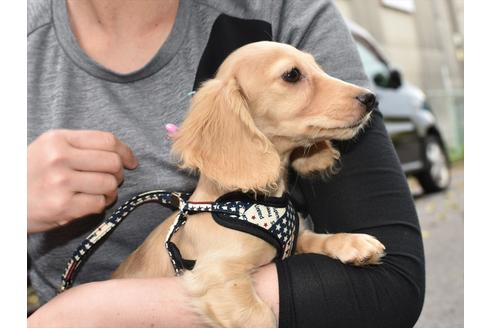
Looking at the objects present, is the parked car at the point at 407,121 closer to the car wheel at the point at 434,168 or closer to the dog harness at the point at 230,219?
the car wheel at the point at 434,168

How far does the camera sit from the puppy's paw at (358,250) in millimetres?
1329

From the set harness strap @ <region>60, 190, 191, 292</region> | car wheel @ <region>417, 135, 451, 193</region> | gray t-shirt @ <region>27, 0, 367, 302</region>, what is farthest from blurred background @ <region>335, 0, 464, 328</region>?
harness strap @ <region>60, 190, 191, 292</region>

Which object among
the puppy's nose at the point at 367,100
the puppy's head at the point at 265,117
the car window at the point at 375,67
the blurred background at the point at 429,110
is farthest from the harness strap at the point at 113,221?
the car window at the point at 375,67

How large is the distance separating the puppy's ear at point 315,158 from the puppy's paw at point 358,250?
0.20 metres

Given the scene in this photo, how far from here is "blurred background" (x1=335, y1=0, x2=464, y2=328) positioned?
402cm

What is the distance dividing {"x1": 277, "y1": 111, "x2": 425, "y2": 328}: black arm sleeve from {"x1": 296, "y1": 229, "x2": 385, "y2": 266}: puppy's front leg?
0.02 m

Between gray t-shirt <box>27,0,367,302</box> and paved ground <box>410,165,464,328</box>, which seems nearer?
gray t-shirt <box>27,0,367,302</box>

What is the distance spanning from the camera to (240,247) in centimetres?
138

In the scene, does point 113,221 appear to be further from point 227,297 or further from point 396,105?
point 396,105

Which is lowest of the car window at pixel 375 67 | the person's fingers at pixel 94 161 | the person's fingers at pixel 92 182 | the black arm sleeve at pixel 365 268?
the car window at pixel 375 67

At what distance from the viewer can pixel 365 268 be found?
1.35m

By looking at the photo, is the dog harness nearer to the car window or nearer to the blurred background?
the blurred background
